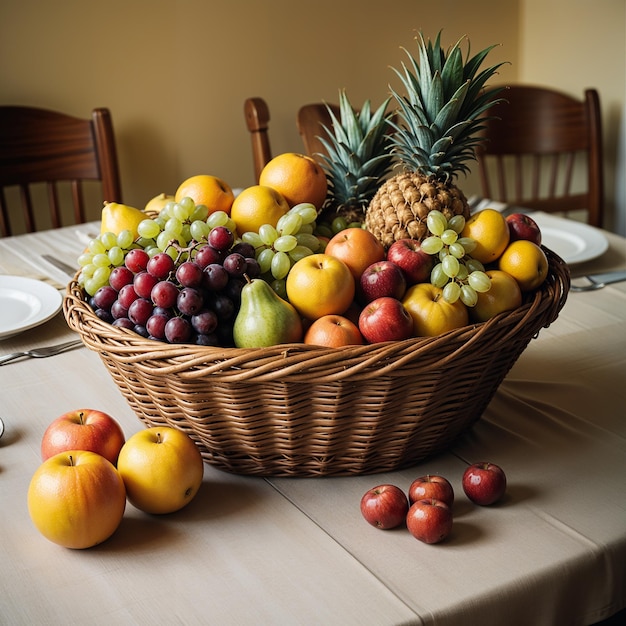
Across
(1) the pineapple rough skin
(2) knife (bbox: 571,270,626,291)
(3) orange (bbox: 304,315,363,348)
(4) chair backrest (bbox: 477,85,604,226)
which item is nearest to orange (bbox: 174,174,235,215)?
(1) the pineapple rough skin

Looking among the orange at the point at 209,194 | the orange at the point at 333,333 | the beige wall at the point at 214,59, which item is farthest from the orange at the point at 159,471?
Answer: the beige wall at the point at 214,59

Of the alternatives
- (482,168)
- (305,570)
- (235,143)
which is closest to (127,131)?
(235,143)

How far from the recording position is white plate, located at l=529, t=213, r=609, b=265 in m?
1.54

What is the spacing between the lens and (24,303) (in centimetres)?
138

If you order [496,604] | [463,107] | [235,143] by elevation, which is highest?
[463,107]

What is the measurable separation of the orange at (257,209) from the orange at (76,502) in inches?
16.4

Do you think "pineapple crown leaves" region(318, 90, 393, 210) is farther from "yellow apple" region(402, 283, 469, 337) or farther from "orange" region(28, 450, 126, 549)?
"orange" region(28, 450, 126, 549)

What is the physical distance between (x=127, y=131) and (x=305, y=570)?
6.84 ft

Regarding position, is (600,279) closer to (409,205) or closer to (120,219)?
(409,205)

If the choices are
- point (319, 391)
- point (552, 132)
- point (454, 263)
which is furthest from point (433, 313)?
point (552, 132)

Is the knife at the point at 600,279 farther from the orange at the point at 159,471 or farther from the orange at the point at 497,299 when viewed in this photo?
the orange at the point at 159,471

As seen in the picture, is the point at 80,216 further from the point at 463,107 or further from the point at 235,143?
the point at 463,107

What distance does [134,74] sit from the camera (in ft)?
8.21

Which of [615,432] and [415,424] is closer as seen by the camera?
[415,424]
